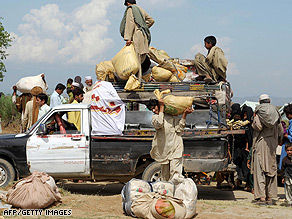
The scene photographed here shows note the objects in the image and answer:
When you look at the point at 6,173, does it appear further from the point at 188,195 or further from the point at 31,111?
the point at 188,195

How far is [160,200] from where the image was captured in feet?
20.9

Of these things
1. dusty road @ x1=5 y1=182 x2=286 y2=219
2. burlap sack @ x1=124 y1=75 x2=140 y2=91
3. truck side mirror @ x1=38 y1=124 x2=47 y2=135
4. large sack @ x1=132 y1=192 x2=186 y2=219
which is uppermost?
burlap sack @ x1=124 y1=75 x2=140 y2=91

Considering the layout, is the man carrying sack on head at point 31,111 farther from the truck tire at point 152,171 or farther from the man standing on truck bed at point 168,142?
the man standing on truck bed at point 168,142

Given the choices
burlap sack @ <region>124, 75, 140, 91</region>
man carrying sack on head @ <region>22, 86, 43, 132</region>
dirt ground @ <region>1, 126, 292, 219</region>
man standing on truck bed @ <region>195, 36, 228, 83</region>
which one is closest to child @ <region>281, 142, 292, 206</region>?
A: dirt ground @ <region>1, 126, 292, 219</region>

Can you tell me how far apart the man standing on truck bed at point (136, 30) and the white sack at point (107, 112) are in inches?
35.7

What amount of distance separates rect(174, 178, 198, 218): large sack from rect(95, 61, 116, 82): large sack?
3345 mm

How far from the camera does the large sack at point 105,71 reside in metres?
9.35

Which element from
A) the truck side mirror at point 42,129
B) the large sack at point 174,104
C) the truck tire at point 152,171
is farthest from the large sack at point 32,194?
the large sack at point 174,104

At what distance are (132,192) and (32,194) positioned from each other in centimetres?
159

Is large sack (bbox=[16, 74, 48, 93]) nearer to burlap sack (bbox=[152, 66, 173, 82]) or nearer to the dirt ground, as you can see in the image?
burlap sack (bbox=[152, 66, 173, 82])

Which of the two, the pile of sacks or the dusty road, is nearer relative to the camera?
the dusty road

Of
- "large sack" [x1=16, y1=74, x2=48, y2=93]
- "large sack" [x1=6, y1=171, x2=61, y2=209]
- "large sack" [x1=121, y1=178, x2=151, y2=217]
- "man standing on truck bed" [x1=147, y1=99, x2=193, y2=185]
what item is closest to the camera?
"large sack" [x1=121, y1=178, x2=151, y2=217]

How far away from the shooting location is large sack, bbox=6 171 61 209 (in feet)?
22.8

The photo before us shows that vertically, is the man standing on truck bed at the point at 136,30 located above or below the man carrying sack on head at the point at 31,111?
above
